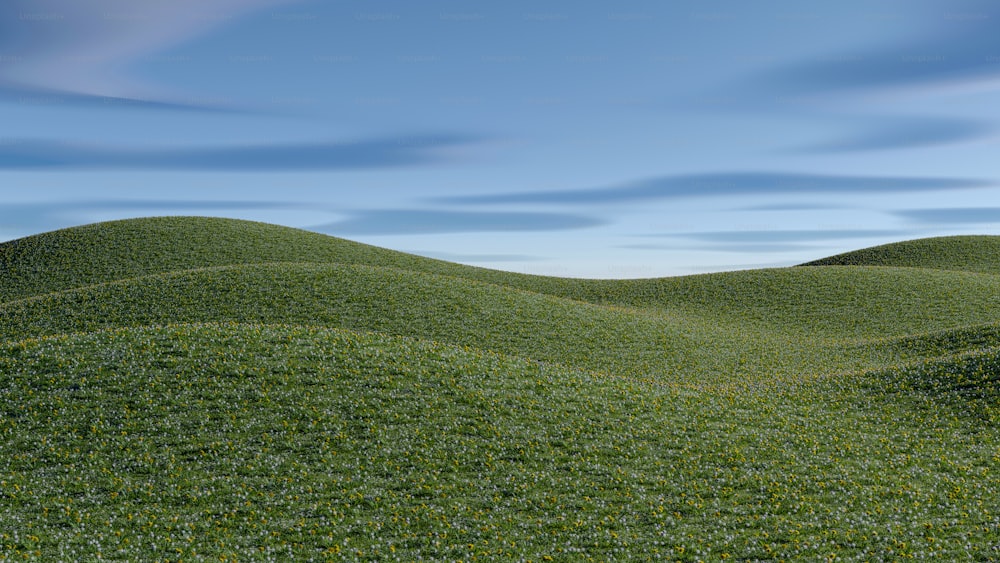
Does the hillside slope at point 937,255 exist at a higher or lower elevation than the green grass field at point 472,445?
higher

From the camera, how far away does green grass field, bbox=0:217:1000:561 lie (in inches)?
650

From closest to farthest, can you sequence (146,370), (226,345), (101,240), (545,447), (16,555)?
(16,555), (545,447), (146,370), (226,345), (101,240)

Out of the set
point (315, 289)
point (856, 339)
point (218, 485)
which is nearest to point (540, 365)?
point (218, 485)

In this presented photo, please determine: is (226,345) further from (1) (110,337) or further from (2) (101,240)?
(2) (101,240)

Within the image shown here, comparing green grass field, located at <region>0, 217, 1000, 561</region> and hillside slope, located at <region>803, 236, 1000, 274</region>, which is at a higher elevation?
hillside slope, located at <region>803, 236, 1000, 274</region>

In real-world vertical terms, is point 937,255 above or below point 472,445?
above

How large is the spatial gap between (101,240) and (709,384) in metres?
71.8

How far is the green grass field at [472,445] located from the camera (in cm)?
1652

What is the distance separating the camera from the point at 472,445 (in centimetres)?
2139

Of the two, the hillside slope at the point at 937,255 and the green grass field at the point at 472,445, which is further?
the hillside slope at the point at 937,255

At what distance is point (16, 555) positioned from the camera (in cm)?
1566

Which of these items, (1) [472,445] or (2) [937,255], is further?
(2) [937,255]

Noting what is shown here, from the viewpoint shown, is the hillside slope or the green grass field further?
the hillside slope

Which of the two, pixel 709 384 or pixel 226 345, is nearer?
pixel 226 345
